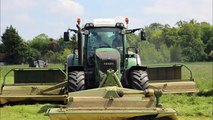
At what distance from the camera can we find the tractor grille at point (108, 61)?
9.20 meters

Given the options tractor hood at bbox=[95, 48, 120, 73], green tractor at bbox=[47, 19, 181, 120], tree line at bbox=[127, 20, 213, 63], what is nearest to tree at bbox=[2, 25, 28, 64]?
tree line at bbox=[127, 20, 213, 63]

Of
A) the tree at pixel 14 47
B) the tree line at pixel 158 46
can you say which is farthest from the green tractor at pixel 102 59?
the tree at pixel 14 47

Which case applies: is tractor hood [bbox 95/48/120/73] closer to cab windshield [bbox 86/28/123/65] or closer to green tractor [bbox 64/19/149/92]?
green tractor [bbox 64/19/149/92]

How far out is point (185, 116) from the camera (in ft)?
30.8

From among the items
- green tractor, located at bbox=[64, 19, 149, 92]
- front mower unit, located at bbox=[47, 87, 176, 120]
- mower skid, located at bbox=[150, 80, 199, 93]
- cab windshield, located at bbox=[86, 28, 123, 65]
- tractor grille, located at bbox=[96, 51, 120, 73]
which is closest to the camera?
front mower unit, located at bbox=[47, 87, 176, 120]

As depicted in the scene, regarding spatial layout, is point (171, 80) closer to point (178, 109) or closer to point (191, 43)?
point (178, 109)

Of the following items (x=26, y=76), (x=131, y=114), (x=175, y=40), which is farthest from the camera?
(x=175, y=40)

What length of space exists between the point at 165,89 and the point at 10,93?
4190 mm

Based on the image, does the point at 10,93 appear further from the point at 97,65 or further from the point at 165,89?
the point at 165,89

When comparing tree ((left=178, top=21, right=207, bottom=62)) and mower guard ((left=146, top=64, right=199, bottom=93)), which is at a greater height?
tree ((left=178, top=21, right=207, bottom=62))

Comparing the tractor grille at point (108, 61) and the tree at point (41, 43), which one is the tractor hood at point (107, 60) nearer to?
the tractor grille at point (108, 61)

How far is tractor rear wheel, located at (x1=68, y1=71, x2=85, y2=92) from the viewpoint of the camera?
30.3ft

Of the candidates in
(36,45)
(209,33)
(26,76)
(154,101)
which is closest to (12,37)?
(36,45)

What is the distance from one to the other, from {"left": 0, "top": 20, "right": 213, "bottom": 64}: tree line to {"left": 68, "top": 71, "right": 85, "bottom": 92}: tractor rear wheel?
53343mm
